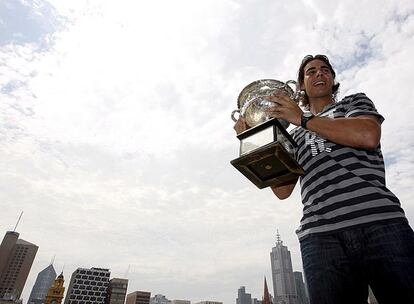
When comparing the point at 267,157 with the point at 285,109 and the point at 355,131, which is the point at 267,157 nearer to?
the point at 285,109

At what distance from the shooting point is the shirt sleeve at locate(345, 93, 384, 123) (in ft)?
8.08

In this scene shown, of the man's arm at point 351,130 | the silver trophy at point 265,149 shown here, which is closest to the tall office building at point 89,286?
the silver trophy at point 265,149

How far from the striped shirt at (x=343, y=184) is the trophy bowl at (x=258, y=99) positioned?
23.0 inches

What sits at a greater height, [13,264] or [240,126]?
[13,264]

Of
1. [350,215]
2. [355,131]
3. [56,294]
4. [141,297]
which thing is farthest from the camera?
[141,297]

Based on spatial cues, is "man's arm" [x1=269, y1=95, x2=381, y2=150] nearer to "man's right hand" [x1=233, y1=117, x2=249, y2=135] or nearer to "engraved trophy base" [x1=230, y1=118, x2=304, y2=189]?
"engraved trophy base" [x1=230, y1=118, x2=304, y2=189]

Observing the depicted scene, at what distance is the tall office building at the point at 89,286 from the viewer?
411ft

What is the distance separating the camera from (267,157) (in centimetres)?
264

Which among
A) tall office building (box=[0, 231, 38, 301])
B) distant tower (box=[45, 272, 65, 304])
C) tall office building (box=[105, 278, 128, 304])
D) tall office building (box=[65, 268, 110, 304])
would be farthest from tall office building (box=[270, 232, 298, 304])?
tall office building (box=[0, 231, 38, 301])

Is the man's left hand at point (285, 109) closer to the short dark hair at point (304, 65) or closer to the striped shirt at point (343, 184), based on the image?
the striped shirt at point (343, 184)

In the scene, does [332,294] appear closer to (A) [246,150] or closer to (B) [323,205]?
(B) [323,205]

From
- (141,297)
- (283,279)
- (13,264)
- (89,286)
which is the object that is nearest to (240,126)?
(89,286)

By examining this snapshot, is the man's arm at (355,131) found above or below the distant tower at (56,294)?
below

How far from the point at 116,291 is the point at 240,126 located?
15420 cm
